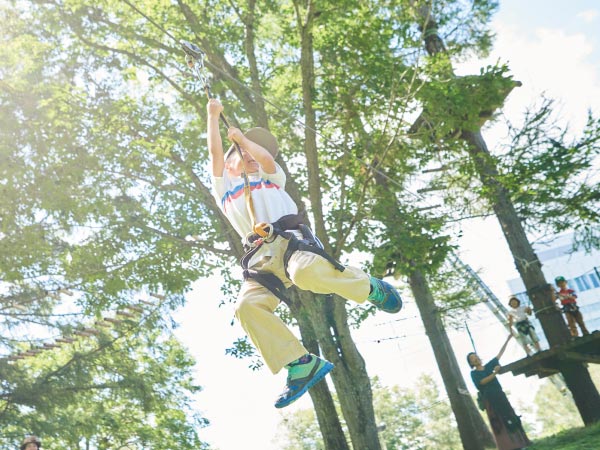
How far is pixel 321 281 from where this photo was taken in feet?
12.8

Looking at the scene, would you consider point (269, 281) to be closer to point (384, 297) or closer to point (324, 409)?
point (384, 297)

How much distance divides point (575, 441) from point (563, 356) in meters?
1.39

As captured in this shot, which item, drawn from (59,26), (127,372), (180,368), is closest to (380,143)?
(59,26)

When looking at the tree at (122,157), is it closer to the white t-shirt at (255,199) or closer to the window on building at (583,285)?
the white t-shirt at (255,199)

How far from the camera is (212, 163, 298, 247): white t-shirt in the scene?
164 inches

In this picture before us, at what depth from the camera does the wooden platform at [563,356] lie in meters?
9.26

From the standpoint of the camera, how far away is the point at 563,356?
9.48 meters

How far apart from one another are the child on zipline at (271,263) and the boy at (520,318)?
5.78m

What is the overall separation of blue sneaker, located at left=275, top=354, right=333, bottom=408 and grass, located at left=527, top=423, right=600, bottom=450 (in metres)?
4.44

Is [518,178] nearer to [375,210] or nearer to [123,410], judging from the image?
[375,210]

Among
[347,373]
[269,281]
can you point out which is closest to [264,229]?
[269,281]

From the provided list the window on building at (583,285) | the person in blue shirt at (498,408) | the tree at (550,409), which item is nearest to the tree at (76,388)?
the person in blue shirt at (498,408)

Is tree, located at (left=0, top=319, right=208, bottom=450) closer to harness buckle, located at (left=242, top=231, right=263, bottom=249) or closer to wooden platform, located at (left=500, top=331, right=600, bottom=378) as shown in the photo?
wooden platform, located at (left=500, top=331, right=600, bottom=378)

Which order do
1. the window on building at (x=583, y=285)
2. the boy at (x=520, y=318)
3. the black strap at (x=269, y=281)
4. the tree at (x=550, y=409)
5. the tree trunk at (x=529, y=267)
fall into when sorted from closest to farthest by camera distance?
the black strap at (x=269, y=281)
the boy at (x=520, y=318)
the tree trunk at (x=529, y=267)
the tree at (x=550, y=409)
the window on building at (x=583, y=285)
